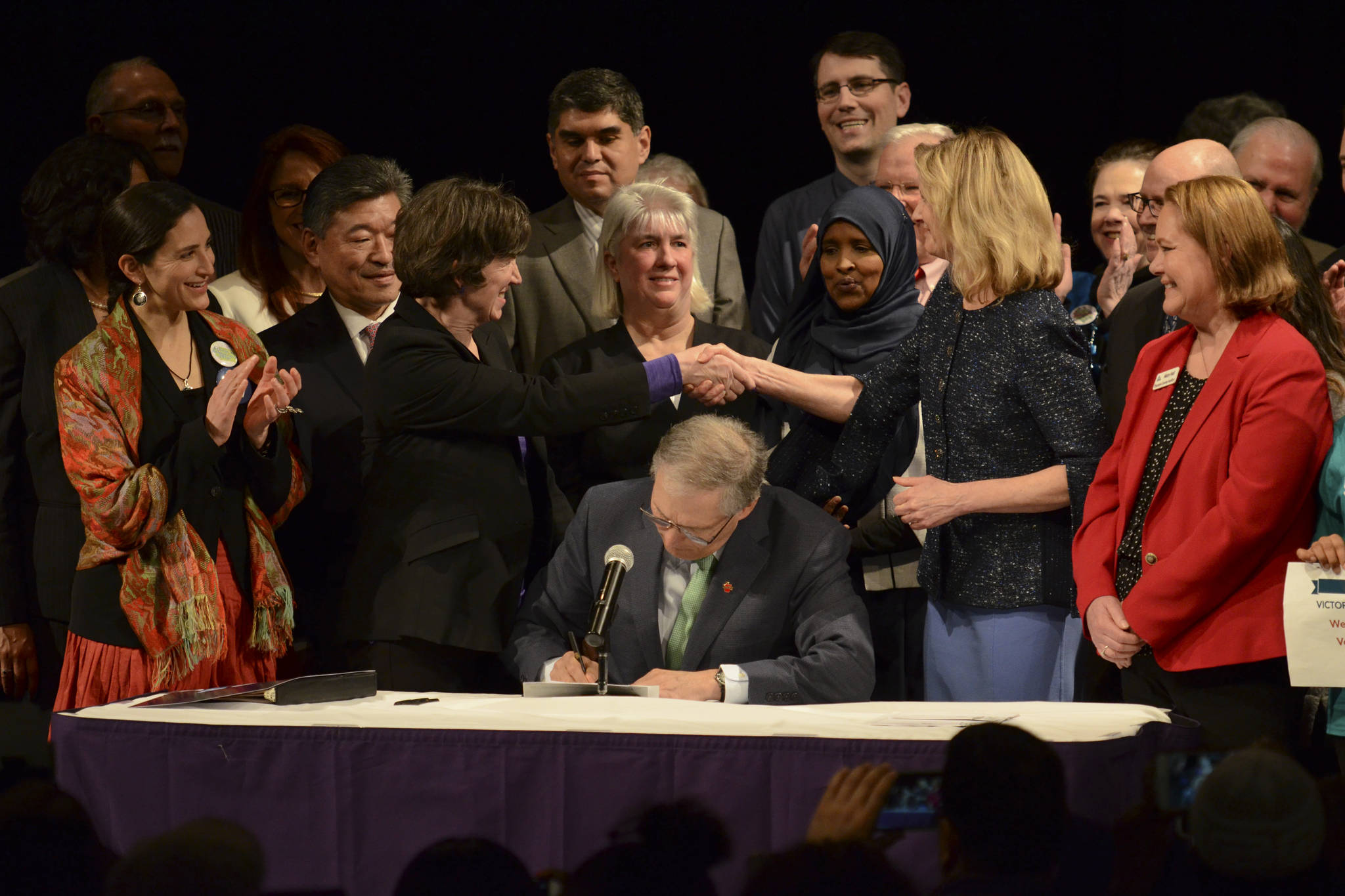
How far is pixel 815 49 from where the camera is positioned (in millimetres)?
5129

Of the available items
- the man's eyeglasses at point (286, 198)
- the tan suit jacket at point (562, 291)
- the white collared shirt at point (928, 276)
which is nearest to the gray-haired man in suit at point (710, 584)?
the tan suit jacket at point (562, 291)

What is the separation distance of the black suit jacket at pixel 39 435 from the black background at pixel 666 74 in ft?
5.46

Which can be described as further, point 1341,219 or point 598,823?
point 1341,219

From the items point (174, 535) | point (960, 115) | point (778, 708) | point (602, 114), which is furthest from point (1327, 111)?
point (174, 535)

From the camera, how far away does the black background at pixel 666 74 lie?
15.7 ft

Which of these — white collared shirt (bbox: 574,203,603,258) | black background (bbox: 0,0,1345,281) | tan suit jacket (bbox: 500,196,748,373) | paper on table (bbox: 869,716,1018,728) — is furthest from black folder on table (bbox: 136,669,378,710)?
black background (bbox: 0,0,1345,281)

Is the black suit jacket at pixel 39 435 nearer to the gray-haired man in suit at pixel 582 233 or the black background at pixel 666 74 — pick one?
the gray-haired man in suit at pixel 582 233

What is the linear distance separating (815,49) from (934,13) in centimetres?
44

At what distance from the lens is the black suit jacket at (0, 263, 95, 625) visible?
3223mm

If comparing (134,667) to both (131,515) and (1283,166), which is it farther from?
(1283,166)

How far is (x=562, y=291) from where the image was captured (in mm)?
3682

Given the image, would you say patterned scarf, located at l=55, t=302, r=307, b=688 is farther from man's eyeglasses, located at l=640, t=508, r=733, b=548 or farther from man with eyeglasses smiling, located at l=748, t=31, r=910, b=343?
man with eyeglasses smiling, located at l=748, t=31, r=910, b=343

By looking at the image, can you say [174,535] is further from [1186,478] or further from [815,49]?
[815,49]

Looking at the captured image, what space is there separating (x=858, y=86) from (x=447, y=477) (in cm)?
198
